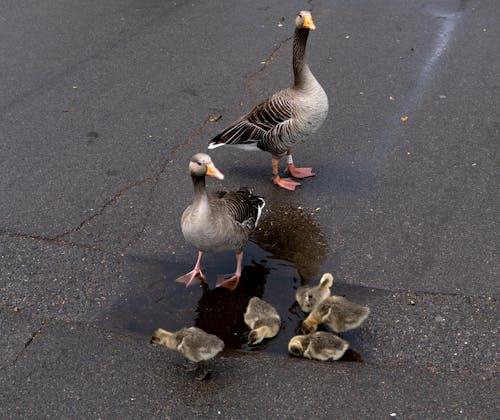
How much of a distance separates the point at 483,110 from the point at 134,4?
6567mm

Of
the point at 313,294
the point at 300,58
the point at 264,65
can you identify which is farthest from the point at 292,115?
the point at 264,65

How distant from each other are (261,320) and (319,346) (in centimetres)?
50

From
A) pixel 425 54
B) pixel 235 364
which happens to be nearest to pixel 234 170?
pixel 235 364

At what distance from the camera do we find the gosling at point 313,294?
15.3ft

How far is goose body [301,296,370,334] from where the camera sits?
14.5 feet

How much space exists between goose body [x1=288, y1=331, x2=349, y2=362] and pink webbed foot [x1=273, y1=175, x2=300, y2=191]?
2214 millimetres

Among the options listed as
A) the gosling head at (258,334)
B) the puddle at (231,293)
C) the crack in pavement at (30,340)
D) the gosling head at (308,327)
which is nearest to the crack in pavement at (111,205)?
the puddle at (231,293)

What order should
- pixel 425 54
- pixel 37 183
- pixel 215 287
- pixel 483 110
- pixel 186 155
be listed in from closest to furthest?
pixel 215 287, pixel 37 183, pixel 186 155, pixel 483 110, pixel 425 54

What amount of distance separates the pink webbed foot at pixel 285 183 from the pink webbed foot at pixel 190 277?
160cm

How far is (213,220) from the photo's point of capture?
4770mm

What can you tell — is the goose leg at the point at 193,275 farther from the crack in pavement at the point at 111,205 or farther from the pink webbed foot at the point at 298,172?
the pink webbed foot at the point at 298,172

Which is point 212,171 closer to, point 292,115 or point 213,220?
point 213,220

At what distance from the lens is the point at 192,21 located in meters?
10.0

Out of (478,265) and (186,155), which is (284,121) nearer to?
(186,155)
